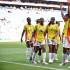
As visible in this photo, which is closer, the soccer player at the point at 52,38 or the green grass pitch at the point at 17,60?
the green grass pitch at the point at 17,60

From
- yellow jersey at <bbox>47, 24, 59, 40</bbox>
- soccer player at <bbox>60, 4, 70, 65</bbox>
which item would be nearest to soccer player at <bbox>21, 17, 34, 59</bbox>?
yellow jersey at <bbox>47, 24, 59, 40</bbox>

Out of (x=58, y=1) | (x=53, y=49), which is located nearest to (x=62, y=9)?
(x=58, y=1)

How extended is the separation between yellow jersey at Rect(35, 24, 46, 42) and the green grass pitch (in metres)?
0.22

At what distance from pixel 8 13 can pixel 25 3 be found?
258mm

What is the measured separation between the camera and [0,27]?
7359 mm

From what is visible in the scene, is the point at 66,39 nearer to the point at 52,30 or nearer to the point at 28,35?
the point at 52,30

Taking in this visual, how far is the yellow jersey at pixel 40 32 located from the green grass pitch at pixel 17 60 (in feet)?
0.72

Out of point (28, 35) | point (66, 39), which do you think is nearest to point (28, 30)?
point (28, 35)

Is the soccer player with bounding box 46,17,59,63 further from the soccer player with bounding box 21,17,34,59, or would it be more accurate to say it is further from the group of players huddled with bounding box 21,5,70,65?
the soccer player with bounding box 21,17,34,59

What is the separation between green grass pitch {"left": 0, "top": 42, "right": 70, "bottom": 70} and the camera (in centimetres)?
731

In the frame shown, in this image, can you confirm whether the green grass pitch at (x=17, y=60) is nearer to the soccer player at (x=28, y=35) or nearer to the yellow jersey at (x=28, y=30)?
the soccer player at (x=28, y=35)

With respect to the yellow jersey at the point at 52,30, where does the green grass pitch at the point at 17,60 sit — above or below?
below

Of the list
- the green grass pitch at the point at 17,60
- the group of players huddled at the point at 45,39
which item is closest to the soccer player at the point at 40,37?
the group of players huddled at the point at 45,39

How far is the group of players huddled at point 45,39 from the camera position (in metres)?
7.34
